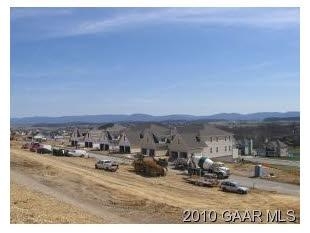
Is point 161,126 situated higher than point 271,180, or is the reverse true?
point 161,126

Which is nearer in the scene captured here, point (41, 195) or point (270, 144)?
point (41, 195)

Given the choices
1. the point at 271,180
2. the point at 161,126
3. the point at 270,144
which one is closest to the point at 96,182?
the point at 271,180

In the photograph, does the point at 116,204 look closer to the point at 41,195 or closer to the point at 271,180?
the point at 41,195

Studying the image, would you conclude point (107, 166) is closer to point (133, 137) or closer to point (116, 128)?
point (133, 137)

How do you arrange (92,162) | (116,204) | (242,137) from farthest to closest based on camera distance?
(242,137) → (92,162) → (116,204)

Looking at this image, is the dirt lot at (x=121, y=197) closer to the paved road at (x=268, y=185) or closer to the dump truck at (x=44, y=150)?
the paved road at (x=268, y=185)

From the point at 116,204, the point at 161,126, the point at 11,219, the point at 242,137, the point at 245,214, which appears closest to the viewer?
the point at 11,219

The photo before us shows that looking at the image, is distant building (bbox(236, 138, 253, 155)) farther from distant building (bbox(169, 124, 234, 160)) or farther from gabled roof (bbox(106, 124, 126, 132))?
gabled roof (bbox(106, 124, 126, 132))
